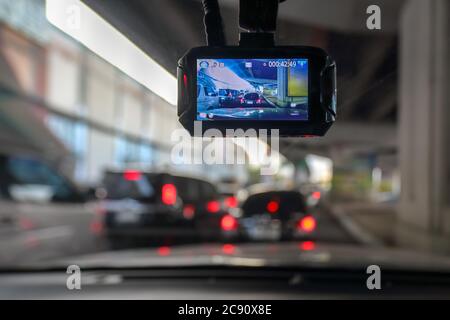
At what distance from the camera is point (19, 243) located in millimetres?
9547

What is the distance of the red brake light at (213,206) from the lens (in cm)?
1318

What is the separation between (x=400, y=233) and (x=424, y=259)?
37.9 feet

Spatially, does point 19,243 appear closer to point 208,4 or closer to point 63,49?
point 208,4

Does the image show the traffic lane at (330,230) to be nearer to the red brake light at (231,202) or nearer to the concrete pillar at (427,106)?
the red brake light at (231,202)

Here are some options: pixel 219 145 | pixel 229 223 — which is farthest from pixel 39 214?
A: pixel 219 145

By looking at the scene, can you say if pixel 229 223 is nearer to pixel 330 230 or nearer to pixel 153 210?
pixel 153 210

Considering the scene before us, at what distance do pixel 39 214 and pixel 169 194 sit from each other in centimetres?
262

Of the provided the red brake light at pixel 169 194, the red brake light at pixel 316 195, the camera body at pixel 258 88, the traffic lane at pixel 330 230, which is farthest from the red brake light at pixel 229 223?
the camera body at pixel 258 88

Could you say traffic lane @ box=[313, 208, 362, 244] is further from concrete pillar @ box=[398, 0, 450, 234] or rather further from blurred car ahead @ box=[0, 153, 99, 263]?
blurred car ahead @ box=[0, 153, 99, 263]

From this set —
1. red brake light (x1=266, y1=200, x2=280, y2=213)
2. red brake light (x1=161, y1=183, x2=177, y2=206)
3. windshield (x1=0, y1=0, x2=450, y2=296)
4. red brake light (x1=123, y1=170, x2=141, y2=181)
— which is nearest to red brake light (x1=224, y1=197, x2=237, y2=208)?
windshield (x1=0, y1=0, x2=450, y2=296)

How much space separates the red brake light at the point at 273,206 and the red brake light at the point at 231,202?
1.44 metres

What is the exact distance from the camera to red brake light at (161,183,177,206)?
1266cm

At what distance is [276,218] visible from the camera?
10805 millimetres
